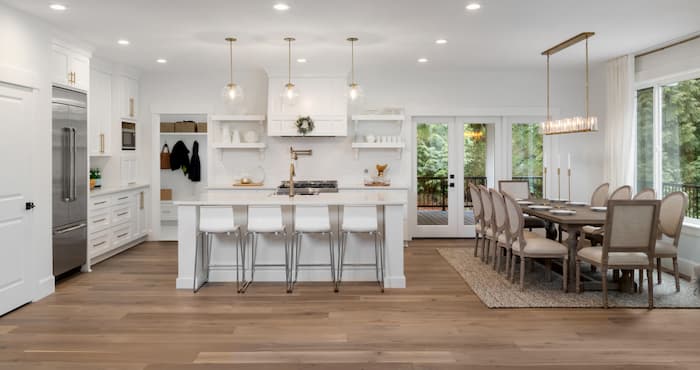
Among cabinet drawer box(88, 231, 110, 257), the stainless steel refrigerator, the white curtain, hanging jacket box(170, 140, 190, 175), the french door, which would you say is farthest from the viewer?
hanging jacket box(170, 140, 190, 175)

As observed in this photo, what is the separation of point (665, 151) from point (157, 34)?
6.13m

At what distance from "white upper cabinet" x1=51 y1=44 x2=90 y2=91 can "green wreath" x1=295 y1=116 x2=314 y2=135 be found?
2750mm

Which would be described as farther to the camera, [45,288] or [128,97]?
[128,97]

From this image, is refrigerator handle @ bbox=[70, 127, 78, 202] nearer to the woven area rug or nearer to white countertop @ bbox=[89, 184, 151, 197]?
white countertop @ bbox=[89, 184, 151, 197]

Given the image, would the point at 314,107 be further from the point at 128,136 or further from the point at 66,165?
the point at 66,165

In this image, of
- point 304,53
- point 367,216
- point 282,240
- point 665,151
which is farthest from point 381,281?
point 665,151

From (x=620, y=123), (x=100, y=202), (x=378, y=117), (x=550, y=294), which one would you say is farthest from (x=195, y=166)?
(x=620, y=123)

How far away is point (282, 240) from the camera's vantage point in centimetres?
555

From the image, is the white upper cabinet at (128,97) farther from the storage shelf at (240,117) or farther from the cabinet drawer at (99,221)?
the cabinet drawer at (99,221)

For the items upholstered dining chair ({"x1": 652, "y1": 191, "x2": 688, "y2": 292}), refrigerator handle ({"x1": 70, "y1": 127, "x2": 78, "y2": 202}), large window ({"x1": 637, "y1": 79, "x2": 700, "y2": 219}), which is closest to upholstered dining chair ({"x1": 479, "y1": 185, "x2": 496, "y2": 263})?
upholstered dining chair ({"x1": 652, "y1": 191, "x2": 688, "y2": 292})

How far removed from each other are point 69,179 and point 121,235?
6.27 feet

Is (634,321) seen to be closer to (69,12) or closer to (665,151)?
(665,151)

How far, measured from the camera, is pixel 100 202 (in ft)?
21.7

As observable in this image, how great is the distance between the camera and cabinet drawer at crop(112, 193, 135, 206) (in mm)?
7066
